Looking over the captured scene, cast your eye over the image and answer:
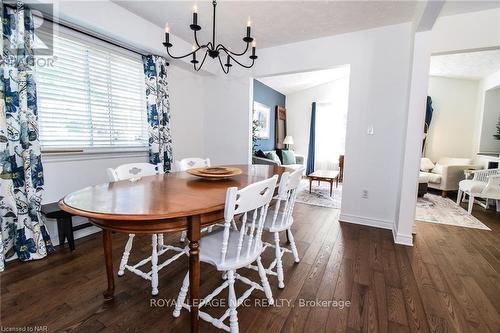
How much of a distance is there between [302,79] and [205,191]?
5218 mm

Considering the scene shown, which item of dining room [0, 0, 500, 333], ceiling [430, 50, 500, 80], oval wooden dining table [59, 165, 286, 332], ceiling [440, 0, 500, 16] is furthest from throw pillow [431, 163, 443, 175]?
oval wooden dining table [59, 165, 286, 332]

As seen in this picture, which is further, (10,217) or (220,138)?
(220,138)

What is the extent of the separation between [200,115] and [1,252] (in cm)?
296

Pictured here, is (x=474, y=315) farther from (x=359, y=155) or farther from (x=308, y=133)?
(x=308, y=133)

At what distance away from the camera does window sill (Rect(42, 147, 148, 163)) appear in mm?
2246

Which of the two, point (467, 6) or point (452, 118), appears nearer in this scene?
point (467, 6)

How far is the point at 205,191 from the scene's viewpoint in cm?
145

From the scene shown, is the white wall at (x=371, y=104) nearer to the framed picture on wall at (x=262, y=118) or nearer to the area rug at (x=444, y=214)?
the area rug at (x=444, y=214)

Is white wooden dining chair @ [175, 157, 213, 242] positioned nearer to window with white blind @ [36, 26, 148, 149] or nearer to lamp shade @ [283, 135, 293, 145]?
window with white blind @ [36, 26, 148, 149]

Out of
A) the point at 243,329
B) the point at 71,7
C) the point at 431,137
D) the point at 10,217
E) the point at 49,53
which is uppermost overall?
the point at 71,7

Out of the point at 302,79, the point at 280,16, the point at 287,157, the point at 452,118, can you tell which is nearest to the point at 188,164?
the point at 280,16

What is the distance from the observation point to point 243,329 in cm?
135

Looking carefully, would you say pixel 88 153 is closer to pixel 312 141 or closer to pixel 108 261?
pixel 108 261

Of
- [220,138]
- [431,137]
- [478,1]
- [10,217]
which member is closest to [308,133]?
[431,137]
